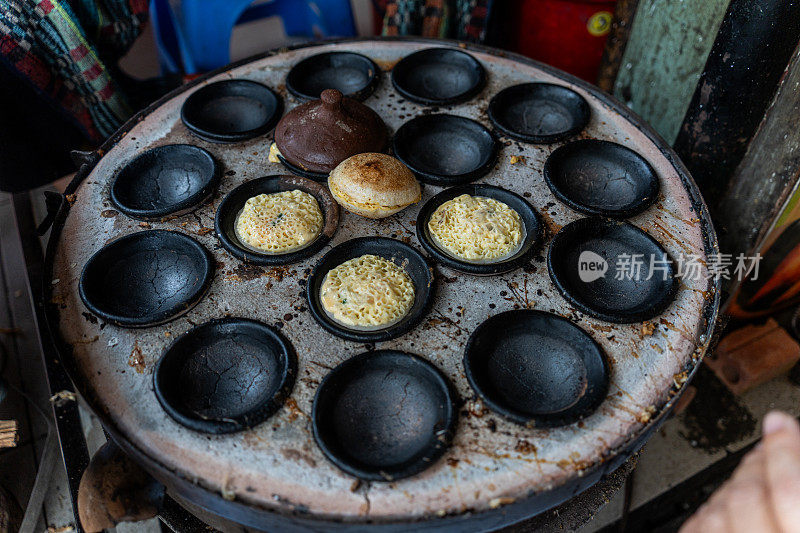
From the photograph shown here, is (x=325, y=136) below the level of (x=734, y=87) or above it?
below

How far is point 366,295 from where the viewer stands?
2002 mm

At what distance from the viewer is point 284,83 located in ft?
9.63

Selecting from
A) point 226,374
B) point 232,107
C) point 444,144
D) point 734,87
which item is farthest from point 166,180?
point 734,87

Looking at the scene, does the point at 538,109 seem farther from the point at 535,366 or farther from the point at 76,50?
the point at 76,50

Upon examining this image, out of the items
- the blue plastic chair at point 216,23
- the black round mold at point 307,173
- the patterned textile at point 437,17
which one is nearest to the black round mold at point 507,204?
the black round mold at point 307,173

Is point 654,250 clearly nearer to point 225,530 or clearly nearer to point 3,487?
point 225,530

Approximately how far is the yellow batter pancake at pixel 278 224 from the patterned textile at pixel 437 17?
6.96ft

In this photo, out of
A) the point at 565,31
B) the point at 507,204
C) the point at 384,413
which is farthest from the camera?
the point at 565,31

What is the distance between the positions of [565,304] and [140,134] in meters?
2.10

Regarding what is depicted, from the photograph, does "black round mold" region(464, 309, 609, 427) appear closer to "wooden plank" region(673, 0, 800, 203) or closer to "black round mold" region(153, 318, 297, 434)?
"black round mold" region(153, 318, 297, 434)

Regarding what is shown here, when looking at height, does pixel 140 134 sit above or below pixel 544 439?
above

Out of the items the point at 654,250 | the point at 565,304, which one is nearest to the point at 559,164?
the point at 654,250

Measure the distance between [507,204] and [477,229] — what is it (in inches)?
10.4

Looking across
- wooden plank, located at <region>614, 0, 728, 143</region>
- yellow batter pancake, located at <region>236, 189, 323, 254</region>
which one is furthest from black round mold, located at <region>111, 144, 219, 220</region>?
wooden plank, located at <region>614, 0, 728, 143</region>
